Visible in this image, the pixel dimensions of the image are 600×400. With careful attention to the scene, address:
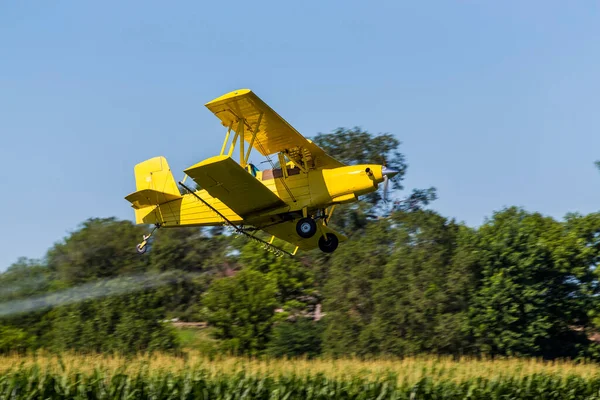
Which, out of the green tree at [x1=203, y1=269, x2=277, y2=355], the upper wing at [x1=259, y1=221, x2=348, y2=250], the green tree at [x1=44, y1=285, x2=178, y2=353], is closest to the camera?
the upper wing at [x1=259, y1=221, x2=348, y2=250]

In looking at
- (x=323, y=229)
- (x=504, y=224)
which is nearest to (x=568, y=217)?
(x=504, y=224)

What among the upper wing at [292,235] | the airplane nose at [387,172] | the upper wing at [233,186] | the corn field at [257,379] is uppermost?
the airplane nose at [387,172]

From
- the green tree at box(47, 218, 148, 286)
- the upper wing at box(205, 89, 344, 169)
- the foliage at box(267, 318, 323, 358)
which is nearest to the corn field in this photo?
the upper wing at box(205, 89, 344, 169)

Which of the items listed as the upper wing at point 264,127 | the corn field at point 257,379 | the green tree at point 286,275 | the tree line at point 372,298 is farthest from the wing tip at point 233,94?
the green tree at point 286,275

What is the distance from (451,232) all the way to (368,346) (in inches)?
336

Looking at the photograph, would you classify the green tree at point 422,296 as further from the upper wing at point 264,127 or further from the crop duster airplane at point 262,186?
the upper wing at point 264,127

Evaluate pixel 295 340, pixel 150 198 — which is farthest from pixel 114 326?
pixel 150 198

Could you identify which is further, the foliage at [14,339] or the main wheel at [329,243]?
the foliage at [14,339]

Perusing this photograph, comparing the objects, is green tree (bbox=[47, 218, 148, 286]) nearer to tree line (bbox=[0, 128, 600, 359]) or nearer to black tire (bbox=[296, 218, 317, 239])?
tree line (bbox=[0, 128, 600, 359])

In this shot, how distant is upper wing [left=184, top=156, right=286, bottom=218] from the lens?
14.7m

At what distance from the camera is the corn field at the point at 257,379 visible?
1394 cm

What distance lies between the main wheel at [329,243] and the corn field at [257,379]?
263 centimetres

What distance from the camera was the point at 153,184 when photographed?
61.9 ft

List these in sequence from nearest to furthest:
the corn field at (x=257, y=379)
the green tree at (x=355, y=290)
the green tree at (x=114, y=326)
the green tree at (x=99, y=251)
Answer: the corn field at (x=257, y=379), the green tree at (x=114, y=326), the green tree at (x=355, y=290), the green tree at (x=99, y=251)
